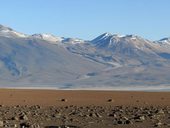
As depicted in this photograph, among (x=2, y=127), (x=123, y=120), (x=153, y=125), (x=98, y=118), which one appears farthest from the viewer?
(x=98, y=118)

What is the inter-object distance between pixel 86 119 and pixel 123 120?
1558 mm

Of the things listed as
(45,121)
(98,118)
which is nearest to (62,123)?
(45,121)

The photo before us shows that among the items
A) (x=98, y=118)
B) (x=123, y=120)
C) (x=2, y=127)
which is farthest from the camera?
(x=98, y=118)

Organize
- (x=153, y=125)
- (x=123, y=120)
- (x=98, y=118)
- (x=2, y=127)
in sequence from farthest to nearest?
(x=98, y=118), (x=123, y=120), (x=153, y=125), (x=2, y=127)

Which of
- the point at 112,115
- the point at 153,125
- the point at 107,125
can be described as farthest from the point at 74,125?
the point at 112,115

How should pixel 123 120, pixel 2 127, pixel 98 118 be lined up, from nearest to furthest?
pixel 2 127 < pixel 123 120 < pixel 98 118

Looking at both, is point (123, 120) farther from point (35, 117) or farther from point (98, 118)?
point (35, 117)

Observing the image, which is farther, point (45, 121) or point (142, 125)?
point (45, 121)

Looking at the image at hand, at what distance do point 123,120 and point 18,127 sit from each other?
428 centimetres

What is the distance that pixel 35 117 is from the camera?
2236 cm

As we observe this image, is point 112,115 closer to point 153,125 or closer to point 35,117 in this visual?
point 35,117

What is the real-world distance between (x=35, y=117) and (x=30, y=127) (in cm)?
485

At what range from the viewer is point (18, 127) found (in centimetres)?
1748

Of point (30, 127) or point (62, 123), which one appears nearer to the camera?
point (30, 127)
